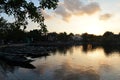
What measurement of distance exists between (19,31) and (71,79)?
103 ft

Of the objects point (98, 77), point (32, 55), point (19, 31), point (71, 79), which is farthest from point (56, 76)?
point (32, 55)

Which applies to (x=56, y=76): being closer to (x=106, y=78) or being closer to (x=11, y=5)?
(x=106, y=78)

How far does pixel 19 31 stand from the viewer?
1105cm

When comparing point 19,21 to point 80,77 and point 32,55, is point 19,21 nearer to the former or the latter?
point 80,77

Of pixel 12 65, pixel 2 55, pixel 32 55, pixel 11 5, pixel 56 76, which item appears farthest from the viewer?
pixel 32 55

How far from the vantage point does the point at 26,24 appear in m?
10.4

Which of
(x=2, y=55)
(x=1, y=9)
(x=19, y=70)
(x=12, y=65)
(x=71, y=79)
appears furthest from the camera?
(x=2, y=55)

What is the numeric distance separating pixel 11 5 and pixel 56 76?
35.5m

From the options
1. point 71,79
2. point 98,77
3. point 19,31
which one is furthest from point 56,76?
point 19,31

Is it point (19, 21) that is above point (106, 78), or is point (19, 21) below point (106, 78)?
above

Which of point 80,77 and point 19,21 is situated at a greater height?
point 19,21

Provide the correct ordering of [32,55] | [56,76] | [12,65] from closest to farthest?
[56,76], [12,65], [32,55]

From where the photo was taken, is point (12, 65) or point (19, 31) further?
point (12, 65)

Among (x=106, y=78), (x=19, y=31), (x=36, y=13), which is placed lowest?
(x=106, y=78)
